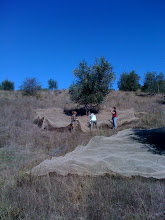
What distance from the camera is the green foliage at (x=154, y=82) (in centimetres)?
2836

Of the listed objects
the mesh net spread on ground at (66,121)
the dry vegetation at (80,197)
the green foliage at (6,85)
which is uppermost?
the green foliage at (6,85)

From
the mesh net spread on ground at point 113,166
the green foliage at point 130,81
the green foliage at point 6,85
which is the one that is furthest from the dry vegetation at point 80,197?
the green foliage at point 6,85

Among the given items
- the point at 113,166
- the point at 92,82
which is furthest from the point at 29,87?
the point at 113,166

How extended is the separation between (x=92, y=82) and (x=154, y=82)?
56.1 ft

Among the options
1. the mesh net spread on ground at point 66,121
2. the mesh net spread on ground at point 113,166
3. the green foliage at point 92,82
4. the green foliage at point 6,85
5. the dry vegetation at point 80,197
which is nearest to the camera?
the dry vegetation at point 80,197

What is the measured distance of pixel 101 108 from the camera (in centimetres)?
1873

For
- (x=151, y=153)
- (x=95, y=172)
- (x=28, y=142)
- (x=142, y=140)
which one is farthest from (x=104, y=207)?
(x=28, y=142)

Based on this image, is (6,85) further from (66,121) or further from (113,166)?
(113,166)

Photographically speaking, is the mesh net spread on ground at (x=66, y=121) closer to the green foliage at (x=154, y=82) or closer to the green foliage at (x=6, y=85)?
the green foliage at (x=154, y=82)

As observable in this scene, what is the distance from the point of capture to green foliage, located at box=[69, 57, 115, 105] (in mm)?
16328

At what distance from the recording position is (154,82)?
29.3 m

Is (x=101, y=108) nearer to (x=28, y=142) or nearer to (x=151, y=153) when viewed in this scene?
(x=28, y=142)

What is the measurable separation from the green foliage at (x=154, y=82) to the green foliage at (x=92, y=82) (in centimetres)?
1489

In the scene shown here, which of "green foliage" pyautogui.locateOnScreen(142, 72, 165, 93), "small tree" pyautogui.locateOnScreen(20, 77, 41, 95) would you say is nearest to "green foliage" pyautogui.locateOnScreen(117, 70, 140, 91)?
"green foliage" pyautogui.locateOnScreen(142, 72, 165, 93)
